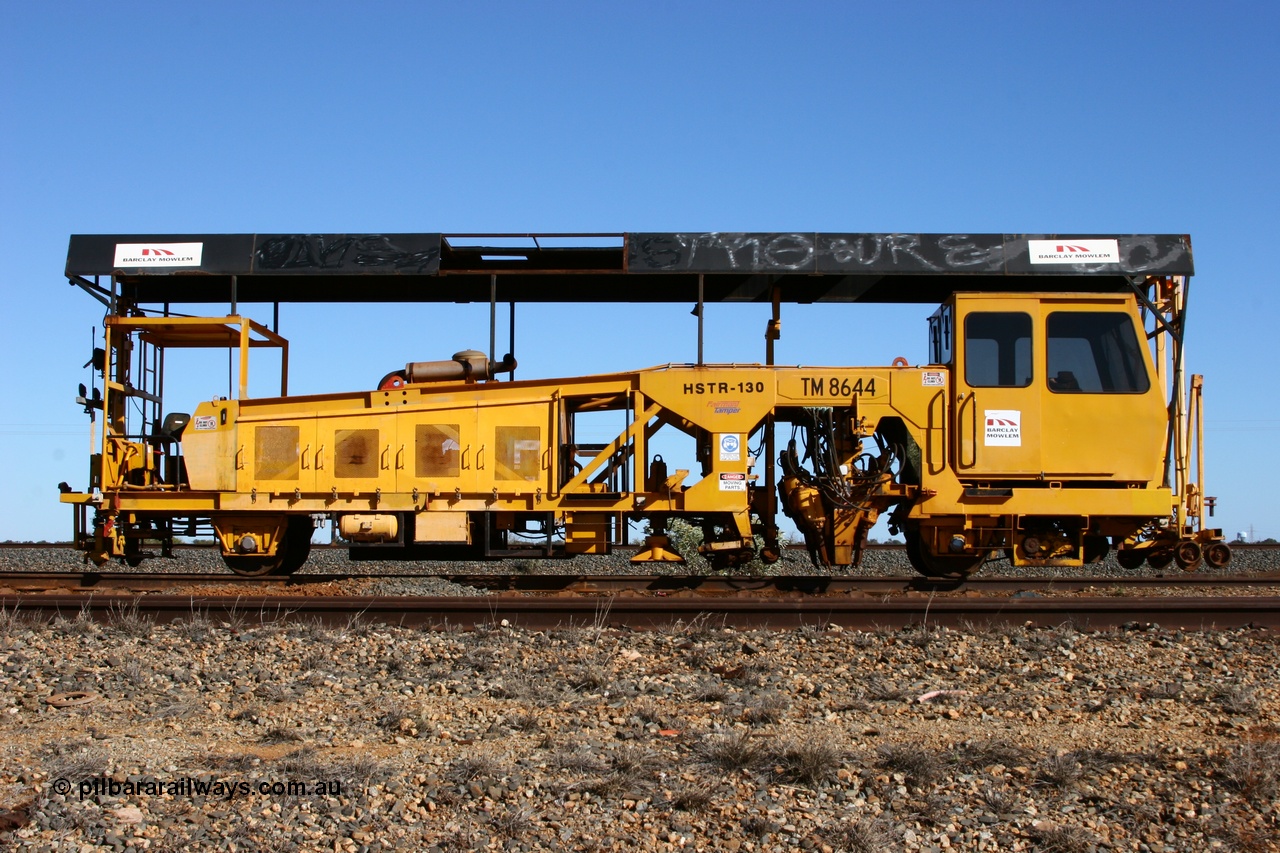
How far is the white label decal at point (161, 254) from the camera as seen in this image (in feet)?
37.8

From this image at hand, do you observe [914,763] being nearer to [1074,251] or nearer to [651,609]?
[651,609]

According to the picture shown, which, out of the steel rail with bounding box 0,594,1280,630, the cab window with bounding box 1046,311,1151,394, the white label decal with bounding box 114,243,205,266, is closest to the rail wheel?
the steel rail with bounding box 0,594,1280,630

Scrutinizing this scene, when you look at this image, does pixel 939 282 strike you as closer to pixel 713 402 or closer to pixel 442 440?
pixel 713 402

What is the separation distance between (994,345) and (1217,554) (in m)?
3.15

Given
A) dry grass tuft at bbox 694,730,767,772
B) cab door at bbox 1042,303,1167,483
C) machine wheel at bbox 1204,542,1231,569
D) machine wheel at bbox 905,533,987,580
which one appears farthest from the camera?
machine wheel at bbox 905,533,987,580

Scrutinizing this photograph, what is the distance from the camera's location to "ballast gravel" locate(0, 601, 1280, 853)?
4.39 metres

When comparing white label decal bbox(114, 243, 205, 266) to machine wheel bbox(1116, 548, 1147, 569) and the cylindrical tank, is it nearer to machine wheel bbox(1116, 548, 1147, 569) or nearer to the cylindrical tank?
the cylindrical tank

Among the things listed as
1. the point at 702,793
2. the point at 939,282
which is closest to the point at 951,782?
the point at 702,793

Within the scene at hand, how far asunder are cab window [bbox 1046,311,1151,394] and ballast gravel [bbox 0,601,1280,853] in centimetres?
346

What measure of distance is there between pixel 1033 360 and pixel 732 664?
5.73 meters

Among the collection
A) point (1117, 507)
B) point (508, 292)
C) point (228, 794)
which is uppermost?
point (508, 292)

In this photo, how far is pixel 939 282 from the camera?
40.9ft

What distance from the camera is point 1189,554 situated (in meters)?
10.7

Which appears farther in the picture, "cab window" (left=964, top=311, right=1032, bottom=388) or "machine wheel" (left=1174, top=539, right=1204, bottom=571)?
"cab window" (left=964, top=311, right=1032, bottom=388)
